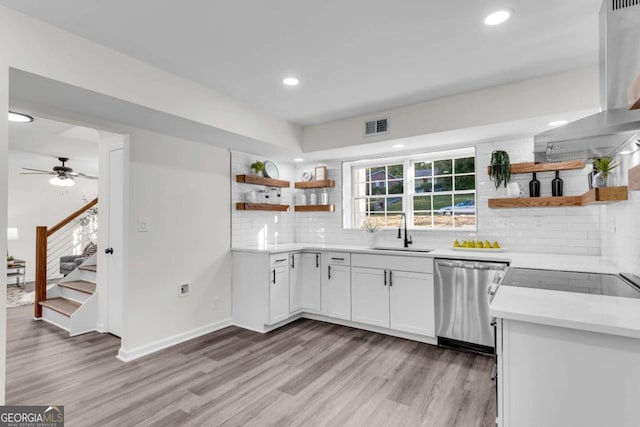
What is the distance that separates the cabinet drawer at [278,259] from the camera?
3.78m

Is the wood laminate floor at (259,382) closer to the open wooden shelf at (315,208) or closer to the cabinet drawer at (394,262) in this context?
the cabinet drawer at (394,262)

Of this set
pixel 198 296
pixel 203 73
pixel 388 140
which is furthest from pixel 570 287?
pixel 198 296

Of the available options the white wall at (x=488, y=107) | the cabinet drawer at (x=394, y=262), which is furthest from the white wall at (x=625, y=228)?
the cabinet drawer at (x=394, y=262)

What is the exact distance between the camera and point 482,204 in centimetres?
376

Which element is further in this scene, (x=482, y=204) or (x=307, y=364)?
(x=482, y=204)

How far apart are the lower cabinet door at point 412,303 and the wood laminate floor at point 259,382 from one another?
0.18 m

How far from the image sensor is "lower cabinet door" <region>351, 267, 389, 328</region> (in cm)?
363

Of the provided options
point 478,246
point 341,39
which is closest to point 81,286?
point 341,39

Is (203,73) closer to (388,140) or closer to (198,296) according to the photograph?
(388,140)

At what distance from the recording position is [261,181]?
436 centimetres

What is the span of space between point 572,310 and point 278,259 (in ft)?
9.78

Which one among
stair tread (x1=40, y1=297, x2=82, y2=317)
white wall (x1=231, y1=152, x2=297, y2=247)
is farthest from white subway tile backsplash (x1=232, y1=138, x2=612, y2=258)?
stair tread (x1=40, y1=297, x2=82, y2=317)

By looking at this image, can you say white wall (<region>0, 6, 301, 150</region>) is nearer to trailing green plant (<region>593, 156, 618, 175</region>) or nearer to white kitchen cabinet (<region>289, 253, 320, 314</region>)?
white kitchen cabinet (<region>289, 253, 320, 314</region>)

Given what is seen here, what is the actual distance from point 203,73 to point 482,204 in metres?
3.22
